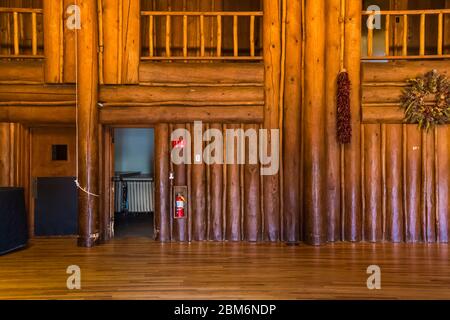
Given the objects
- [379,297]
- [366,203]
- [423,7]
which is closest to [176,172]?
[366,203]

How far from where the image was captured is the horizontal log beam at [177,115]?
6.81 meters

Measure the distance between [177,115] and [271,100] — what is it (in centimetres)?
171

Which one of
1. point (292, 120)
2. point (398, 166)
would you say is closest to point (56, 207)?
point (292, 120)

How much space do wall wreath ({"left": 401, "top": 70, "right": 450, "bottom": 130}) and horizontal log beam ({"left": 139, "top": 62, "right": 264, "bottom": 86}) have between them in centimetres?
264

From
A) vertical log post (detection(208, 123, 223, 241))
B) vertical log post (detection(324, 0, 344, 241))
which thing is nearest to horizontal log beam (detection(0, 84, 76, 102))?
vertical log post (detection(208, 123, 223, 241))

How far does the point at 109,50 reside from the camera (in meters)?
6.69

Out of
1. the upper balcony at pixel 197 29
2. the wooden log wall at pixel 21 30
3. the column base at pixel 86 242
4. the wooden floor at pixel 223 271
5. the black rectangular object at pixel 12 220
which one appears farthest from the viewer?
the upper balcony at pixel 197 29

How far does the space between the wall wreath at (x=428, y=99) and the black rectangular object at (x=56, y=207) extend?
6.39m

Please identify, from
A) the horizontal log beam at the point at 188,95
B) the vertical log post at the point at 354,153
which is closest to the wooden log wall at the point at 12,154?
the horizontal log beam at the point at 188,95

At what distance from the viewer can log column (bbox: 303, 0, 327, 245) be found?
21.4 feet

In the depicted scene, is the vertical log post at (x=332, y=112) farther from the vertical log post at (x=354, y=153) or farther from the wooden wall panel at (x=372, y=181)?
the wooden wall panel at (x=372, y=181)

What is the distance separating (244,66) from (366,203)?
3290 mm

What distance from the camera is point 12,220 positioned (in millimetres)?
5984
